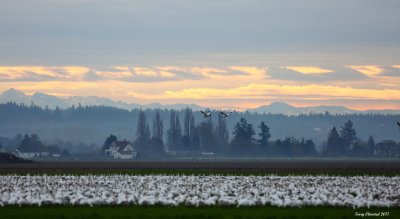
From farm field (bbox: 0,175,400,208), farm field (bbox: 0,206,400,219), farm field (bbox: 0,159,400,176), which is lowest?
farm field (bbox: 0,206,400,219)

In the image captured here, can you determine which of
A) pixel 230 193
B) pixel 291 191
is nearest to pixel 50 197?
pixel 230 193

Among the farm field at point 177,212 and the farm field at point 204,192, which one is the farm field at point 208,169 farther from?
the farm field at point 177,212

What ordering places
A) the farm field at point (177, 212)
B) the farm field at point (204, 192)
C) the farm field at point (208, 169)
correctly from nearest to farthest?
the farm field at point (177, 212) → the farm field at point (204, 192) → the farm field at point (208, 169)

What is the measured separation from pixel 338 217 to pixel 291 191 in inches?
512

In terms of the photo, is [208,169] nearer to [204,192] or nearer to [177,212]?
[204,192]

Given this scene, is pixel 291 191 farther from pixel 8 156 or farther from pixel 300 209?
pixel 8 156

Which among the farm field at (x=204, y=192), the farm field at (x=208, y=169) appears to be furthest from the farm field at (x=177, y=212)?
the farm field at (x=208, y=169)

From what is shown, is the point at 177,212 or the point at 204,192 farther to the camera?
the point at 204,192

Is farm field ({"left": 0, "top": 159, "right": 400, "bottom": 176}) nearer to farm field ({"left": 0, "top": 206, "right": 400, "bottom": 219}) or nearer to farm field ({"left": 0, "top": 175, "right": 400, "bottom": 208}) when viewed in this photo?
farm field ({"left": 0, "top": 175, "right": 400, "bottom": 208})

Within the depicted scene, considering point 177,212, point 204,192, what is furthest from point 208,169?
point 177,212

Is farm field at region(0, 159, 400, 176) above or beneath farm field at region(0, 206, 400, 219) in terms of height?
above

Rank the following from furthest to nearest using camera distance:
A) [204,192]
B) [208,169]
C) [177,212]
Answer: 1. [208,169]
2. [204,192]
3. [177,212]

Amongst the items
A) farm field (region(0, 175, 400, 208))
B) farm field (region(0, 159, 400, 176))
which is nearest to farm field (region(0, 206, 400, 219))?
farm field (region(0, 175, 400, 208))

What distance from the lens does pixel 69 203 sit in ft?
142
